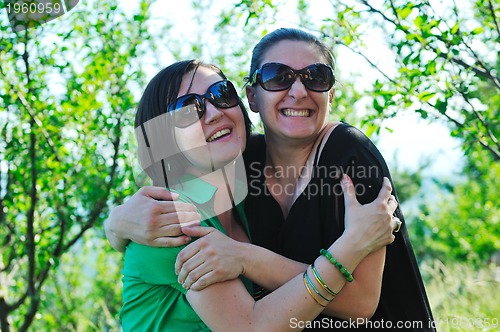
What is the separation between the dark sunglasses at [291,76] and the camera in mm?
3166

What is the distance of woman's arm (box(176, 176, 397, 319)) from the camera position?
2.53 metres

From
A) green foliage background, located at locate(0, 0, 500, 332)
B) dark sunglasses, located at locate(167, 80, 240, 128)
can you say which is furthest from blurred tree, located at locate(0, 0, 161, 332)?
dark sunglasses, located at locate(167, 80, 240, 128)

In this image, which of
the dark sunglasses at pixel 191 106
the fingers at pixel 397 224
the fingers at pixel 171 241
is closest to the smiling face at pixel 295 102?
the dark sunglasses at pixel 191 106

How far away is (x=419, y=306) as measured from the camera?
295 cm

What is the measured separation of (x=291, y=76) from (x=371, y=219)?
2.94ft

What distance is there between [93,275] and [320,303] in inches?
276

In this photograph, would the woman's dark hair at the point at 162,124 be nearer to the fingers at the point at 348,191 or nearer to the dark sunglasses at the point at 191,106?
the dark sunglasses at the point at 191,106

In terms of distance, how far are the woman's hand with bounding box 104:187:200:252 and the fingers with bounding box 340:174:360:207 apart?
25.9 inches

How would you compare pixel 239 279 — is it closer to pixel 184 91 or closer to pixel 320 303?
pixel 320 303

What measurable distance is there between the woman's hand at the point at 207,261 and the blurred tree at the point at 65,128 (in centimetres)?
294

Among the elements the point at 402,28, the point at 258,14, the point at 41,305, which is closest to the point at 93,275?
the point at 41,305

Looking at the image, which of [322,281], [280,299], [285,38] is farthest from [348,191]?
[285,38]

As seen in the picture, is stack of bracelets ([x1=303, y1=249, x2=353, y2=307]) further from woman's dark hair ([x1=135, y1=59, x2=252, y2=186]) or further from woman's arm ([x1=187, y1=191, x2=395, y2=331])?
woman's dark hair ([x1=135, y1=59, x2=252, y2=186])

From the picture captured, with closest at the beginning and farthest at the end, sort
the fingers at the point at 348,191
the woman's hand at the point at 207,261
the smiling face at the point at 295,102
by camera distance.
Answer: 1. the woman's hand at the point at 207,261
2. the fingers at the point at 348,191
3. the smiling face at the point at 295,102
